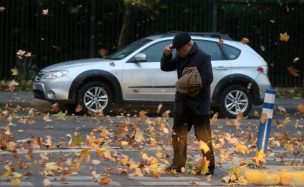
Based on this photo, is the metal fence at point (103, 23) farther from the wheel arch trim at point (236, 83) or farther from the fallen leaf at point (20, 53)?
the wheel arch trim at point (236, 83)

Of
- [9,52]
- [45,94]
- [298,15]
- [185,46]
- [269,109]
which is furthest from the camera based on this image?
[298,15]

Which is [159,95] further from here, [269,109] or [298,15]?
[298,15]

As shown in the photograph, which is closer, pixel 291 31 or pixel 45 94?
pixel 45 94

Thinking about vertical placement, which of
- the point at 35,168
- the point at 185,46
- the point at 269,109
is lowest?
the point at 35,168

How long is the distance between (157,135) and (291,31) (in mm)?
12031

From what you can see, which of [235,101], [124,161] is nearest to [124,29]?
[235,101]

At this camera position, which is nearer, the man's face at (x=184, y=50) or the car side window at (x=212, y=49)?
the man's face at (x=184, y=50)

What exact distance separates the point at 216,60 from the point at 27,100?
189 inches

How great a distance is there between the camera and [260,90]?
15.1 metres

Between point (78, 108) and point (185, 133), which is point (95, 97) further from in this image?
point (185, 133)

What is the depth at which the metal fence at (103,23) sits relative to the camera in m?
20.6

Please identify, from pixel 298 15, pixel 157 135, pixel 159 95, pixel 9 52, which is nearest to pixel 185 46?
pixel 157 135

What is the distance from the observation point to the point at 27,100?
16750mm

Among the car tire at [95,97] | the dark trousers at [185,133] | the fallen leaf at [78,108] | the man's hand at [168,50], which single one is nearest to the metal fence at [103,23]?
the car tire at [95,97]
